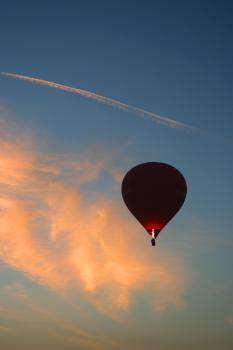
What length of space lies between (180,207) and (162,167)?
2741 millimetres

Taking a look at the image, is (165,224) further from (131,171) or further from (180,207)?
(131,171)

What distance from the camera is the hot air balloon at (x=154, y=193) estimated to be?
20.5 metres

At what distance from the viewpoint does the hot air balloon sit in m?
20.5

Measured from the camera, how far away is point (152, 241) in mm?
19047

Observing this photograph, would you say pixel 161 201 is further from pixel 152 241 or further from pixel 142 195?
pixel 152 241

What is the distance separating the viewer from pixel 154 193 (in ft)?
67.5

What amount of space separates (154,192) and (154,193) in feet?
0.19

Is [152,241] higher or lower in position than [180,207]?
lower

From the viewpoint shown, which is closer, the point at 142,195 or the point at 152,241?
the point at 152,241

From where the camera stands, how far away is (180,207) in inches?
850

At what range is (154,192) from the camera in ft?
67.5

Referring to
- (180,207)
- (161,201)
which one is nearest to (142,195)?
(161,201)

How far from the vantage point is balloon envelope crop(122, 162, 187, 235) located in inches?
809

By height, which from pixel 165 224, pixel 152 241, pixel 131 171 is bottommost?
pixel 152 241
